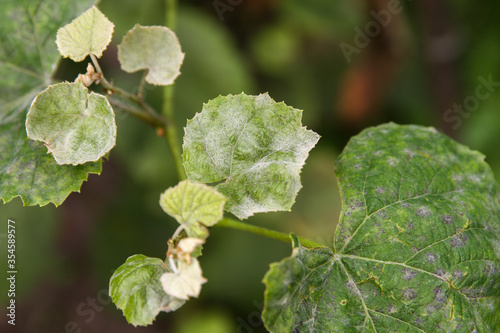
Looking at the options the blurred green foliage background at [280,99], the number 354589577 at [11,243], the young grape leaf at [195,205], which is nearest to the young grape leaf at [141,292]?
the young grape leaf at [195,205]

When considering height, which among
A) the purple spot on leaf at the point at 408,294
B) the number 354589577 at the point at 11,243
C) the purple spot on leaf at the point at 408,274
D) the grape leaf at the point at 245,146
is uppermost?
the grape leaf at the point at 245,146

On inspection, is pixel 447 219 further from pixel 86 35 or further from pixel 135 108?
pixel 86 35

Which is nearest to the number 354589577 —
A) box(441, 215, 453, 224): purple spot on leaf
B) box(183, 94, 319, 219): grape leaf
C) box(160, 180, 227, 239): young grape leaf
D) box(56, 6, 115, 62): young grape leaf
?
box(56, 6, 115, 62): young grape leaf

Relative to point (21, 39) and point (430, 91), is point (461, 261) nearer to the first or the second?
point (21, 39)

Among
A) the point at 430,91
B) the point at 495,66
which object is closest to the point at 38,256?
the point at 430,91

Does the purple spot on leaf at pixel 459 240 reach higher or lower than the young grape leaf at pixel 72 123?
higher

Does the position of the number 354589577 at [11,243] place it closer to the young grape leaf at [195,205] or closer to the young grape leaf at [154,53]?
the young grape leaf at [154,53]
